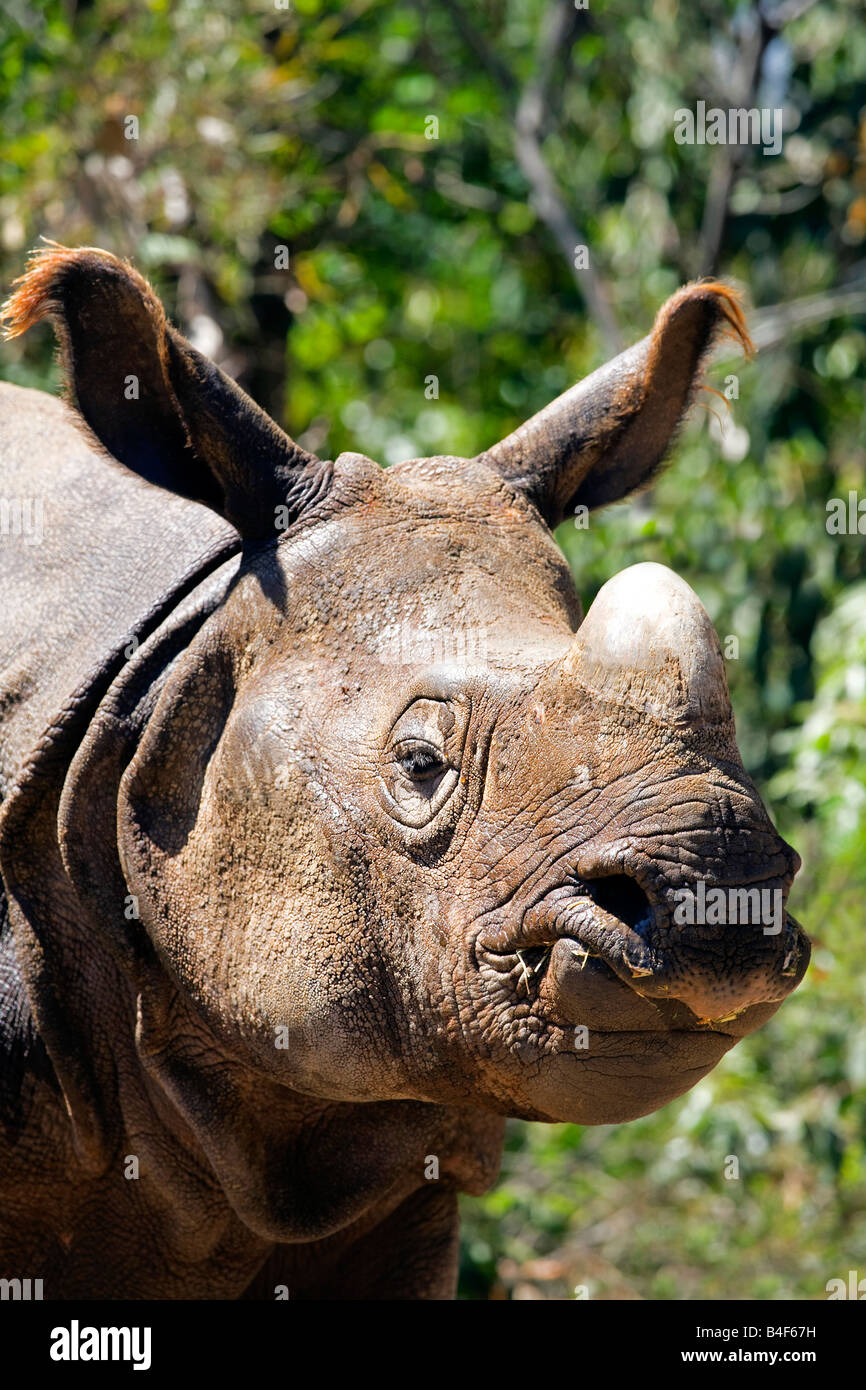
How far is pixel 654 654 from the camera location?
2.71 metres

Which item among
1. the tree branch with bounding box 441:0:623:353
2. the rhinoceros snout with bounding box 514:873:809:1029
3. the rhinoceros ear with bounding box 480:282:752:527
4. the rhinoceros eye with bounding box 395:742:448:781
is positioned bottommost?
the rhinoceros snout with bounding box 514:873:809:1029

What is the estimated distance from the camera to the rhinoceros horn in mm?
2699

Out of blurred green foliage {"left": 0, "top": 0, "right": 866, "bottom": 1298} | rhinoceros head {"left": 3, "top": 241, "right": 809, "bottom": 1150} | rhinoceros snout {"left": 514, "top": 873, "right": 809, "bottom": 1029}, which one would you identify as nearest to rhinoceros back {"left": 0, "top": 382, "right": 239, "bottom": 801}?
rhinoceros head {"left": 3, "top": 241, "right": 809, "bottom": 1150}

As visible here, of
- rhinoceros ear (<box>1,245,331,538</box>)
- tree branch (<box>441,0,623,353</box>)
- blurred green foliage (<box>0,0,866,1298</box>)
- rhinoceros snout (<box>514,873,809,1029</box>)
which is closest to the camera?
rhinoceros snout (<box>514,873,809,1029</box>)

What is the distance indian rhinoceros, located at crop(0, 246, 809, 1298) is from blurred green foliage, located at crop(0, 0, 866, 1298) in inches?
95.3

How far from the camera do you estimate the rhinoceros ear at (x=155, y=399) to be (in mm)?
3375

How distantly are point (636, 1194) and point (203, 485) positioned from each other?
554cm

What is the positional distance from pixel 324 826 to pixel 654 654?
704 mm

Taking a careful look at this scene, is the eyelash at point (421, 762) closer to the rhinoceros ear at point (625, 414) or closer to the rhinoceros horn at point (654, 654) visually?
the rhinoceros horn at point (654, 654)

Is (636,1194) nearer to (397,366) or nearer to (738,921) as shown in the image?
(397,366)

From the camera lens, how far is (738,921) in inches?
104

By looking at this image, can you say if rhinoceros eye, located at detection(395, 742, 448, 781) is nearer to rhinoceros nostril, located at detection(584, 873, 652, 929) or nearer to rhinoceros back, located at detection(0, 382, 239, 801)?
rhinoceros nostril, located at detection(584, 873, 652, 929)

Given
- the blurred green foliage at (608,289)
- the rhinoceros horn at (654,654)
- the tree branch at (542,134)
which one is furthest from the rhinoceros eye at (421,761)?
the tree branch at (542,134)

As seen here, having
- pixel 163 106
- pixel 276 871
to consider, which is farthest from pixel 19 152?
pixel 276 871
